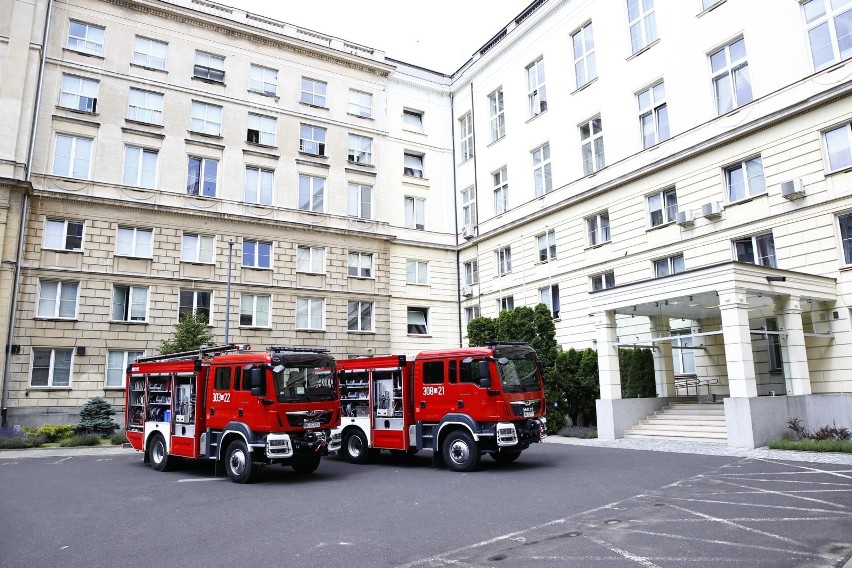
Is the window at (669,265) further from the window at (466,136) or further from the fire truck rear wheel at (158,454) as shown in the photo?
the fire truck rear wheel at (158,454)

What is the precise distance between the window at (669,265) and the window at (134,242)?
74.9 feet

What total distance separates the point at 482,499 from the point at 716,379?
1552 centimetres

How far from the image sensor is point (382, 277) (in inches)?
1364

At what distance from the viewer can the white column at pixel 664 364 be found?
23514mm

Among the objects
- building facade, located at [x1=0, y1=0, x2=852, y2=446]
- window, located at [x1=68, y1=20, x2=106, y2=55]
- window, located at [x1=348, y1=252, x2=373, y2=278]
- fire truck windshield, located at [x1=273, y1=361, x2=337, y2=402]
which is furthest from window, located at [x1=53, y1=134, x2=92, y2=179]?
fire truck windshield, located at [x1=273, y1=361, x2=337, y2=402]

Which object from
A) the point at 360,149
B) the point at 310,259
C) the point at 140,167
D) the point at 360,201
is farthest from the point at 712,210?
the point at 140,167

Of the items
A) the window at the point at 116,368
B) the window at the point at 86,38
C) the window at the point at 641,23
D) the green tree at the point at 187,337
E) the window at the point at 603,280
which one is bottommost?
the window at the point at 116,368

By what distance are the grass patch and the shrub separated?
24.3 m

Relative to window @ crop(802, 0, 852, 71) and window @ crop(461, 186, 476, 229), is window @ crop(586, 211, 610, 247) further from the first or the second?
window @ crop(802, 0, 852, 71)

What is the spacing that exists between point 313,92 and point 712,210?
23013mm

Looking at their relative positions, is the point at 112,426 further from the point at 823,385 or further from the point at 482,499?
the point at 823,385

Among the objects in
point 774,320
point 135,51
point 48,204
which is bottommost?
point 774,320

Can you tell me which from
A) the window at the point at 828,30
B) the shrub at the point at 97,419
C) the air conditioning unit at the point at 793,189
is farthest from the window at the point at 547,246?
the shrub at the point at 97,419

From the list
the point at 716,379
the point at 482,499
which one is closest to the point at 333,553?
the point at 482,499
